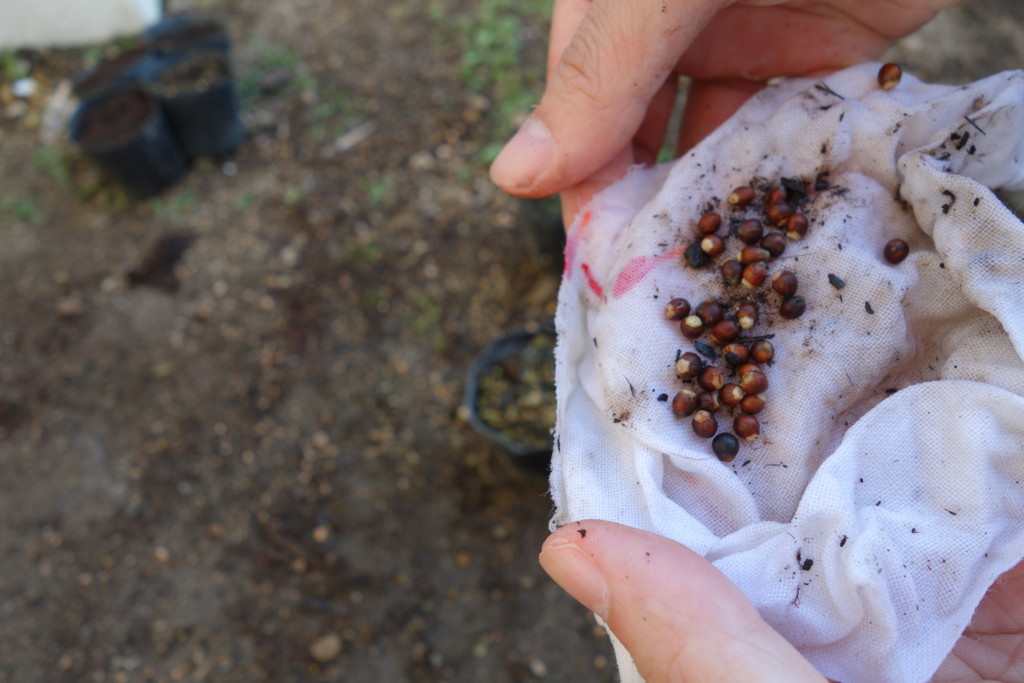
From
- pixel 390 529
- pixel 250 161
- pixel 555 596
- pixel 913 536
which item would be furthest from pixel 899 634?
→ pixel 250 161

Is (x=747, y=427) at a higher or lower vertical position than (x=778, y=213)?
lower

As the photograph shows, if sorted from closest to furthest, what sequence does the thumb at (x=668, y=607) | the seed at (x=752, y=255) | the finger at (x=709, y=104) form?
the thumb at (x=668, y=607)
the seed at (x=752, y=255)
the finger at (x=709, y=104)

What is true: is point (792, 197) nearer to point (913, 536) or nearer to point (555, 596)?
point (913, 536)

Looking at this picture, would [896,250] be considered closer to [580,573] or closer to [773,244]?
[773,244]

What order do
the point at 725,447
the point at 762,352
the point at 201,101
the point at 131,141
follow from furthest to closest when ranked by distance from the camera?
the point at 201,101, the point at 131,141, the point at 762,352, the point at 725,447

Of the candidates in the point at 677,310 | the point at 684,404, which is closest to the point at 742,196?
the point at 677,310

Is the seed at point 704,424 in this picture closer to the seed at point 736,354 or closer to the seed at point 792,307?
the seed at point 736,354

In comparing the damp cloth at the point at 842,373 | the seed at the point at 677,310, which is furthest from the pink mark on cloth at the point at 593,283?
the seed at the point at 677,310
